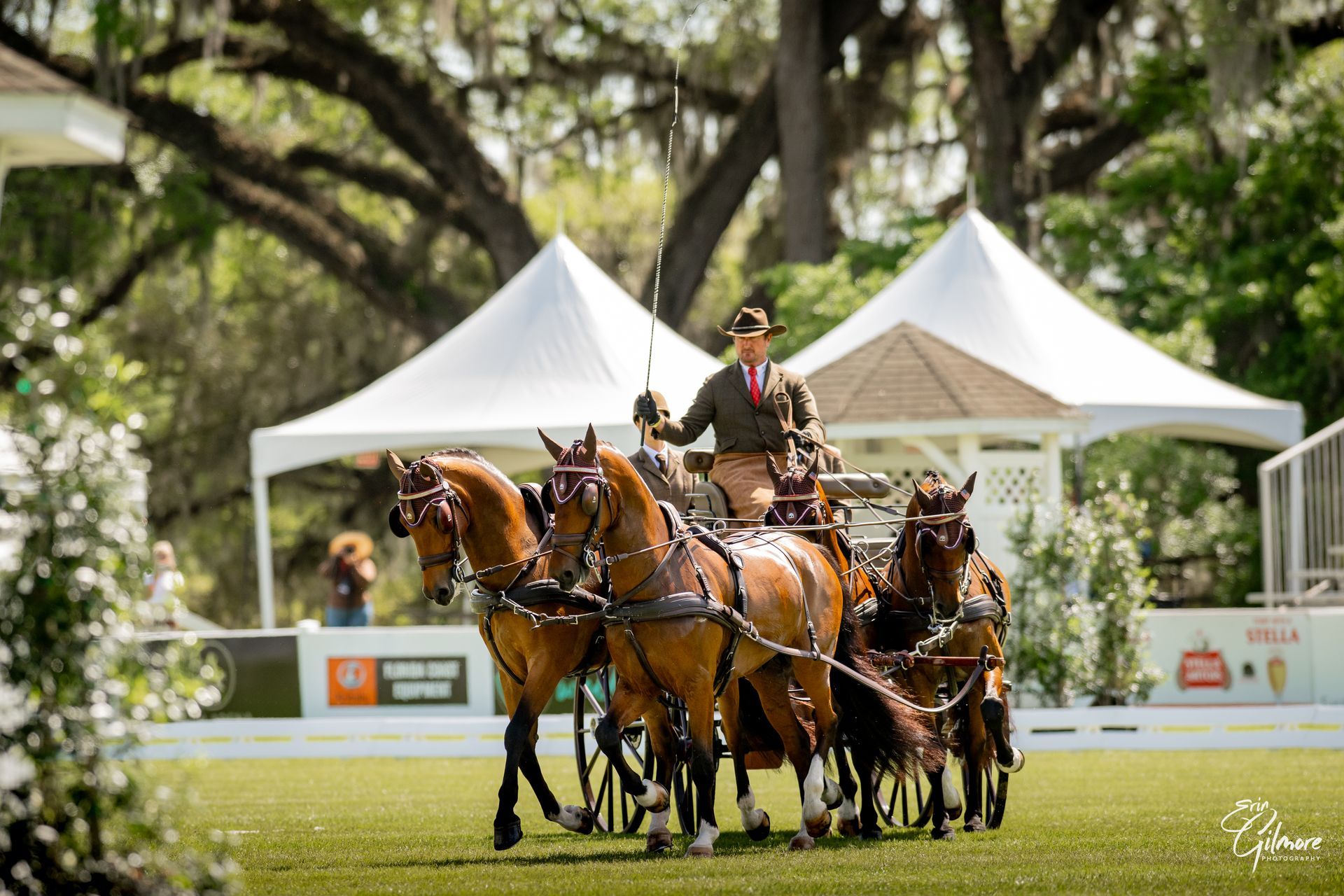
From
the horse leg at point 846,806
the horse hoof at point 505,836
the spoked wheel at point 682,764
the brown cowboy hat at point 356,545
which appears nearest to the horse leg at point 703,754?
the spoked wheel at point 682,764

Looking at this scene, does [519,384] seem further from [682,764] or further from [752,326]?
[682,764]

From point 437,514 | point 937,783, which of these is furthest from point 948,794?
point 437,514

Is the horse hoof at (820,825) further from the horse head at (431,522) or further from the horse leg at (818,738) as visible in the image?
the horse head at (431,522)

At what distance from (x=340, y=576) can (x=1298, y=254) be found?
546 inches

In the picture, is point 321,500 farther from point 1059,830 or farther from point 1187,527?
point 1059,830

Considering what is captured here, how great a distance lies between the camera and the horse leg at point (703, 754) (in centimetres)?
823

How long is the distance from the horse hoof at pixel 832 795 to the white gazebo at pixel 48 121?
182 inches

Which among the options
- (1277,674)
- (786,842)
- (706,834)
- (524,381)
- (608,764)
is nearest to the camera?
(706,834)

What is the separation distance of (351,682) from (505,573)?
9.06 m

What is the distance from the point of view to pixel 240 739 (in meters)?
16.8

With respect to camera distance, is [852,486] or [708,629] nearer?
[708,629]

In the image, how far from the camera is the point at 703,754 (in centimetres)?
825

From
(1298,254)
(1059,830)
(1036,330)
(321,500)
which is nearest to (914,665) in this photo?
(1059,830)
